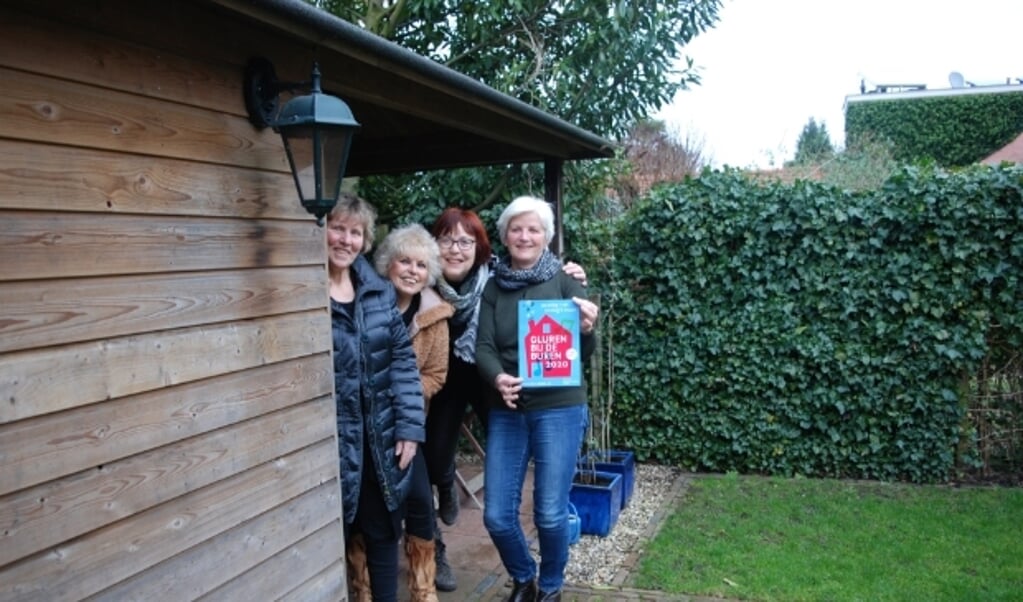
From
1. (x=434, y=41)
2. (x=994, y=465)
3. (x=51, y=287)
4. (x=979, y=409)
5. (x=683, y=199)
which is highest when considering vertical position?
(x=434, y=41)

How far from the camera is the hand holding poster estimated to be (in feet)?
10.6

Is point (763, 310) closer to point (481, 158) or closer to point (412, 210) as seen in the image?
point (481, 158)

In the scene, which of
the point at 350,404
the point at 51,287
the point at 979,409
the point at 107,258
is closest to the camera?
the point at 51,287

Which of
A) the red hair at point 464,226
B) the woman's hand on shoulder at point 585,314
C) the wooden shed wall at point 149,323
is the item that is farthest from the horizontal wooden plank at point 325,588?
the red hair at point 464,226

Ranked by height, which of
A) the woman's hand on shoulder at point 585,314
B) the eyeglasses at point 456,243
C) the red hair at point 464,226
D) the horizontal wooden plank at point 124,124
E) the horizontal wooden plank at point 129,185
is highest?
the horizontal wooden plank at point 124,124

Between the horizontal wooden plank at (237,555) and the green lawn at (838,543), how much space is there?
1.94 metres

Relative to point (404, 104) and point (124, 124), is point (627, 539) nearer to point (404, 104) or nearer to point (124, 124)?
point (404, 104)

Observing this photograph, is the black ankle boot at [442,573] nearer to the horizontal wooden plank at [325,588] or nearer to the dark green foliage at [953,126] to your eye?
the horizontal wooden plank at [325,588]

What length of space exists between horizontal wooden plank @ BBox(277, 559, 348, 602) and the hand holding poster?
1013 millimetres

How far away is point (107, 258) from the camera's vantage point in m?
1.89

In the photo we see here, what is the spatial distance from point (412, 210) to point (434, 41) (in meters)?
1.35

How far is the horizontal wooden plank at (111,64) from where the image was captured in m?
1.71

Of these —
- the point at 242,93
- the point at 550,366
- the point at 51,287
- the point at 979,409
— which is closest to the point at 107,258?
the point at 51,287

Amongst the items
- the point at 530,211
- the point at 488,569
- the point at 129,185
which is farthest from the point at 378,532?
the point at 129,185
